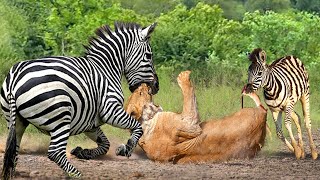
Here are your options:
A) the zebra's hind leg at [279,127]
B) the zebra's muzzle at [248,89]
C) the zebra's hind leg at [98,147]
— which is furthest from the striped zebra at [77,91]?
the zebra's hind leg at [279,127]

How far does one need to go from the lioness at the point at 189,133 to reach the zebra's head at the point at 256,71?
118 centimetres

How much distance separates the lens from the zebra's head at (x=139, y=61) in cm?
1042

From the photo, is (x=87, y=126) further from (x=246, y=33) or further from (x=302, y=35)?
(x=246, y=33)

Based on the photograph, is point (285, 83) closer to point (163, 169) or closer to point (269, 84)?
point (269, 84)

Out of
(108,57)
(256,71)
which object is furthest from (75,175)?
(256,71)

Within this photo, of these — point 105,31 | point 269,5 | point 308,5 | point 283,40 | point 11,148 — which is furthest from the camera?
point 269,5

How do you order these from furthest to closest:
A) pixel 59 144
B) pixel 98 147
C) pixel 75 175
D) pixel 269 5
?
1. pixel 269 5
2. pixel 98 147
3. pixel 75 175
4. pixel 59 144

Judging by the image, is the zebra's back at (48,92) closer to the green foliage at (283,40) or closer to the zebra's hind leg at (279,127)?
the zebra's hind leg at (279,127)

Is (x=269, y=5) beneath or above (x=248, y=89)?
above

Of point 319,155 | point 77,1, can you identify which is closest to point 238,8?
point 77,1

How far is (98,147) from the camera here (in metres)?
9.86

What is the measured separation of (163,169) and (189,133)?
1.03 meters

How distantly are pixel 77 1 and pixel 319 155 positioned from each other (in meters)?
14.1

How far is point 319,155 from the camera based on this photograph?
12898mm
